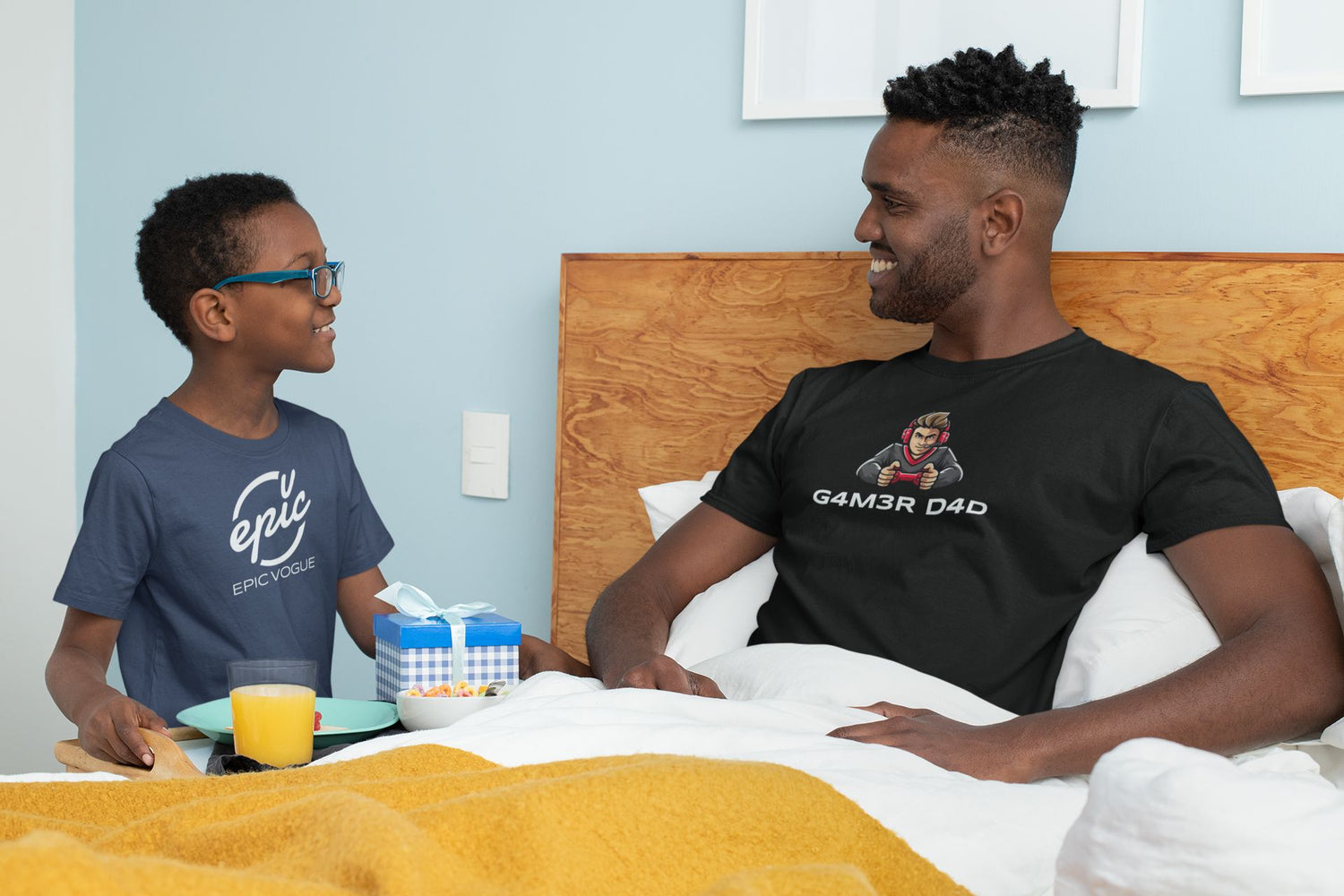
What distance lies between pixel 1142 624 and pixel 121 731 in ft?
3.11

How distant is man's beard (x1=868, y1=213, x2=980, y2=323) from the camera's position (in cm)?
149

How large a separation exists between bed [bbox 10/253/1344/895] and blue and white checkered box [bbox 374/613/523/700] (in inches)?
3.6

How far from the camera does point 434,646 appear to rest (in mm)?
1229

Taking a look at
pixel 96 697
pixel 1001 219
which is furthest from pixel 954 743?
pixel 96 697

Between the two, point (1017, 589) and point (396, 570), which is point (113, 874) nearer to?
point (1017, 589)

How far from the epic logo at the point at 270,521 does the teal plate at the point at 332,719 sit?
28 centimetres

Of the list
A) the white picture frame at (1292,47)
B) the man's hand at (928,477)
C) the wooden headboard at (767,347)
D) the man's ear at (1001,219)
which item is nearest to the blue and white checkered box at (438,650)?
the man's hand at (928,477)

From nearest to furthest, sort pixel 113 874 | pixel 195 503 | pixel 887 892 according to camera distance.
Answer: pixel 113 874 → pixel 887 892 → pixel 195 503

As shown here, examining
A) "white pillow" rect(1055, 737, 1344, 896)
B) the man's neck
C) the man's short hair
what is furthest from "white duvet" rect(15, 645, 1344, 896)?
the man's neck

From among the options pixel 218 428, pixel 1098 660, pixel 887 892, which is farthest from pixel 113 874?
pixel 218 428

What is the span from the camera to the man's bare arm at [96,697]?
3.63 feet

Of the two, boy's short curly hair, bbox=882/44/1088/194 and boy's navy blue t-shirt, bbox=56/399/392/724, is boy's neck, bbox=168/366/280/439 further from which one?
boy's short curly hair, bbox=882/44/1088/194

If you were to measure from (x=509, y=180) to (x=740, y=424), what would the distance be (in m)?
0.59

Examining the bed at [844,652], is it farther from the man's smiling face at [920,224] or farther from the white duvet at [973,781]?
the man's smiling face at [920,224]
